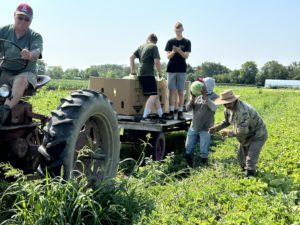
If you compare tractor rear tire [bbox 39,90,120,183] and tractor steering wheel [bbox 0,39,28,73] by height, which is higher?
Result: tractor steering wheel [bbox 0,39,28,73]

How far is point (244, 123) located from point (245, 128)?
0.07 m

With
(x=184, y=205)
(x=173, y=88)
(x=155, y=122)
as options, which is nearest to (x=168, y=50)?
(x=173, y=88)

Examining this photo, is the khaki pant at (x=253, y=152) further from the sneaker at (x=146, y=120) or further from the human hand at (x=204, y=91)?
the sneaker at (x=146, y=120)

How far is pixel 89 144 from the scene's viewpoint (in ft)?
16.1

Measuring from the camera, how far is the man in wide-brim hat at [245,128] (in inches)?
239

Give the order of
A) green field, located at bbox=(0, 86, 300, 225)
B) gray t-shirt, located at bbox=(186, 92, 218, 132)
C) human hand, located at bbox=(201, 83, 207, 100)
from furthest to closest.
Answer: gray t-shirt, located at bbox=(186, 92, 218, 132) < human hand, located at bbox=(201, 83, 207, 100) < green field, located at bbox=(0, 86, 300, 225)

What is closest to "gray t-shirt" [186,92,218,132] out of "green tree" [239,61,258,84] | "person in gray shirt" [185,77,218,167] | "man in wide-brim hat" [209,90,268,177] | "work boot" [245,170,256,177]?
"person in gray shirt" [185,77,218,167]

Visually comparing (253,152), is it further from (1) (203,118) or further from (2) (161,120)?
(2) (161,120)

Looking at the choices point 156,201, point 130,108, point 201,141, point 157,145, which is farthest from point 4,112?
point 130,108

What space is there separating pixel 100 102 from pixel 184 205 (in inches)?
56.7

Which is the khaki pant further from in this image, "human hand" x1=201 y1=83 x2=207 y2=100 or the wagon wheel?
the wagon wheel

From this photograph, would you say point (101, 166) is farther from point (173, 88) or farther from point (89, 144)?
point (173, 88)

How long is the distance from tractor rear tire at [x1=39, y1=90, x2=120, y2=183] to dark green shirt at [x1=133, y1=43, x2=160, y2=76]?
3.77m

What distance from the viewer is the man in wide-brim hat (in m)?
6.07
